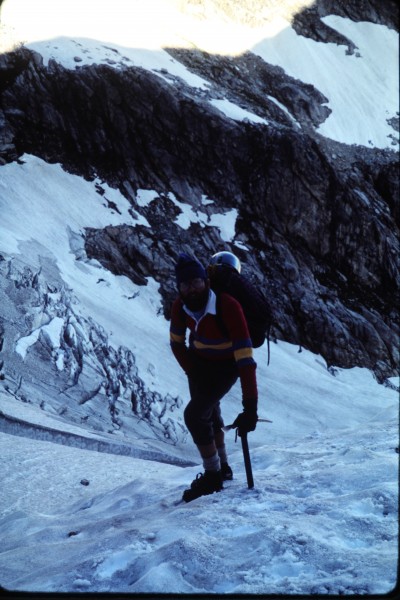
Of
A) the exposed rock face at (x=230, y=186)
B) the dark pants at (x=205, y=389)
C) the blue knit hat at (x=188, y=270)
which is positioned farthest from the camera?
the exposed rock face at (x=230, y=186)

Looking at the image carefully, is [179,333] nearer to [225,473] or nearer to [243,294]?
[243,294]

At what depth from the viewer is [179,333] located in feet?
16.6

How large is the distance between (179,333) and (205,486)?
141 centimetres

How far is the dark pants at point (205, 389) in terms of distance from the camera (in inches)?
196

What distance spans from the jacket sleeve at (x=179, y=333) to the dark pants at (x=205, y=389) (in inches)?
4.5

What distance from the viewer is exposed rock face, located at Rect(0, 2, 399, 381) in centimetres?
2214

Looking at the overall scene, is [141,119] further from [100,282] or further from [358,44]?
[358,44]

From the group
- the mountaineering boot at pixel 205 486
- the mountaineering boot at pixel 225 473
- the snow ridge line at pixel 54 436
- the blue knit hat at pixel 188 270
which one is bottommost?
the snow ridge line at pixel 54 436

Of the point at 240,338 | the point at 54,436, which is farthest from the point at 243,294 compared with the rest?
the point at 54,436

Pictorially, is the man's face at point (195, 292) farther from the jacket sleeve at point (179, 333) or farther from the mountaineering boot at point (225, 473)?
the mountaineering boot at point (225, 473)

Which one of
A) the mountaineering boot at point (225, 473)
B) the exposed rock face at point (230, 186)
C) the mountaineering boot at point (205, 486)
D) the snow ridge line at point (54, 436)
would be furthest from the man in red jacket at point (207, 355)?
the exposed rock face at point (230, 186)

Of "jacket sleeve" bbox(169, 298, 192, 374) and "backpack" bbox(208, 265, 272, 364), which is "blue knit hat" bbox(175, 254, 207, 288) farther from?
"jacket sleeve" bbox(169, 298, 192, 374)

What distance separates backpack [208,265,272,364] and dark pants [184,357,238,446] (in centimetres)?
41

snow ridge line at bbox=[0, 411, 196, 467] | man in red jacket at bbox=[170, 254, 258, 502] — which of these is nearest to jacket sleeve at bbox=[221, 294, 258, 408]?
man in red jacket at bbox=[170, 254, 258, 502]
